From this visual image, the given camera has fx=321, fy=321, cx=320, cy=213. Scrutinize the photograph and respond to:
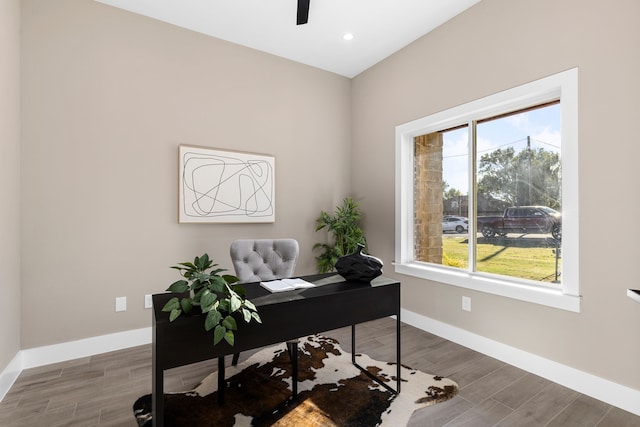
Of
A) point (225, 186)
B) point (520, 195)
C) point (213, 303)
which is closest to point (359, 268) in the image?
point (213, 303)

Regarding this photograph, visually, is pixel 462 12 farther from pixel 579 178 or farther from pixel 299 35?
pixel 579 178

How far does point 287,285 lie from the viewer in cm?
203

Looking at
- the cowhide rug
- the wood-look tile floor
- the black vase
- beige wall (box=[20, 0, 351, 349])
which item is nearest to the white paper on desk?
the black vase

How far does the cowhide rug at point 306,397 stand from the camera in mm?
1846

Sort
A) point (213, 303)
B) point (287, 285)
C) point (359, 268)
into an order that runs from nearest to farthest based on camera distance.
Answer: point (213, 303), point (287, 285), point (359, 268)

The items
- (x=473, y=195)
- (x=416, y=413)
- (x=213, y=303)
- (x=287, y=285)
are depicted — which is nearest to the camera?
(x=213, y=303)

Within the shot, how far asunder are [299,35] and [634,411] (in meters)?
3.95

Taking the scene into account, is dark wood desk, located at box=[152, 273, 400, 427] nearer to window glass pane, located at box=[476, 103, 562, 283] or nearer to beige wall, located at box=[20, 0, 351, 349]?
window glass pane, located at box=[476, 103, 562, 283]

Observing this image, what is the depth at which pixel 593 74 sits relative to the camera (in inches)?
84.0

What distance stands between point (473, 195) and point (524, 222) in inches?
19.8

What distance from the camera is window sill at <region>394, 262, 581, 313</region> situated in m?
2.28

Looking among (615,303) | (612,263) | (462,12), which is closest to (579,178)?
(612,263)

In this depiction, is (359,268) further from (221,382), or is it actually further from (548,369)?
(548,369)

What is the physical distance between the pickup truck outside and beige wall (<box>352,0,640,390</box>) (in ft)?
0.93
